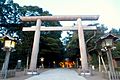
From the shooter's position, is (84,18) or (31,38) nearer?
(84,18)

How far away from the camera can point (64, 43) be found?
63688 mm

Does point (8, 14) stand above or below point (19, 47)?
above

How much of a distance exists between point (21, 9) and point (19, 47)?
11519mm

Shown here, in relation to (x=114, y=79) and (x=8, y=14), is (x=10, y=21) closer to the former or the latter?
(x=8, y=14)

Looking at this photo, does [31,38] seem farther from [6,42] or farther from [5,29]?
[6,42]

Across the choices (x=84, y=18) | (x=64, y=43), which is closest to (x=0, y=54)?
(x=84, y=18)

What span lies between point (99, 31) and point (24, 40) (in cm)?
1770

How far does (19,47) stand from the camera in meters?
42.2

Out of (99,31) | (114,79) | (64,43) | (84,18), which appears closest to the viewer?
(114,79)

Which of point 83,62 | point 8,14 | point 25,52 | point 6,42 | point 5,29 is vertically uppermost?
point 8,14

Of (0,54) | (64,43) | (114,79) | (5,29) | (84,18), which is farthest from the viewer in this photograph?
(64,43)

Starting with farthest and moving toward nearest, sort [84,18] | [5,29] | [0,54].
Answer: [5,29], [0,54], [84,18]

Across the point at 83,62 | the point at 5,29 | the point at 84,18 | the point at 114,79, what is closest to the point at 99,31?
the point at 84,18

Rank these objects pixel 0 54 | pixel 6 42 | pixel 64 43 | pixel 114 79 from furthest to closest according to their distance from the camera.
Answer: pixel 64 43 → pixel 0 54 → pixel 6 42 → pixel 114 79
